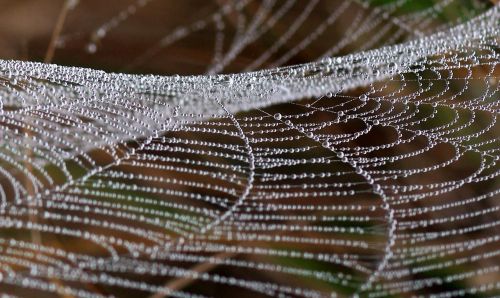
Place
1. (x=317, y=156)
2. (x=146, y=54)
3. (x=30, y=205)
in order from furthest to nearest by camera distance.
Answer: (x=146, y=54) → (x=317, y=156) → (x=30, y=205)

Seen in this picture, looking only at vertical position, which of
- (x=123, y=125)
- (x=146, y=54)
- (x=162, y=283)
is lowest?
(x=162, y=283)

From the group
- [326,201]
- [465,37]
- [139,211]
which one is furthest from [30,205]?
[465,37]

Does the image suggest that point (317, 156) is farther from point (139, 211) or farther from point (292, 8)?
point (292, 8)

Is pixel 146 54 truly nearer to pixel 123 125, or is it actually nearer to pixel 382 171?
pixel 123 125

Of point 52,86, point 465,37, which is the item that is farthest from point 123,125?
point 465,37

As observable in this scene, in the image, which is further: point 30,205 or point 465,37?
point 465,37

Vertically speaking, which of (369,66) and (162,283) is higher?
(369,66)

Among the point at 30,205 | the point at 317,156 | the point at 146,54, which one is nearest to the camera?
the point at 30,205
